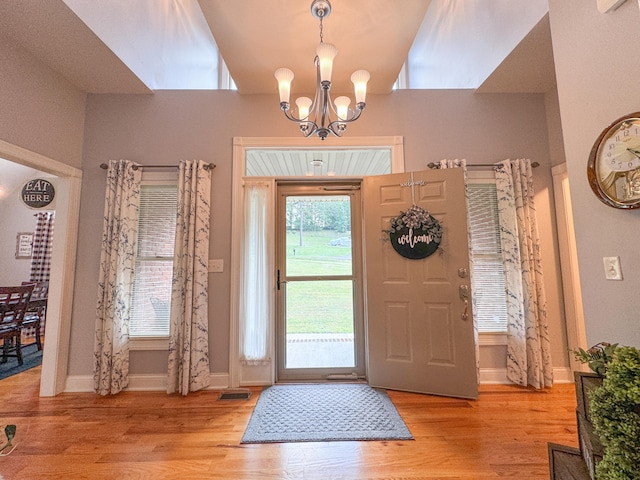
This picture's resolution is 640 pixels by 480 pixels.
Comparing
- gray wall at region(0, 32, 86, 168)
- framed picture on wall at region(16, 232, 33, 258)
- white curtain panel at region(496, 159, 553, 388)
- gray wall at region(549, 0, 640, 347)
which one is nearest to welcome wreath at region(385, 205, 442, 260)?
white curtain panel at region(496, 159, 553, 388)

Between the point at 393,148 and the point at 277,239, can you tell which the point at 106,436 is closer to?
the point at 277,239

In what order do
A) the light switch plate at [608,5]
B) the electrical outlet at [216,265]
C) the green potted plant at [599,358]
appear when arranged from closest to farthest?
the green potted plant at [599,358] → the light switch plate at [608,5] → the electrical outlet at [216,265]

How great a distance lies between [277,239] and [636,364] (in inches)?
107

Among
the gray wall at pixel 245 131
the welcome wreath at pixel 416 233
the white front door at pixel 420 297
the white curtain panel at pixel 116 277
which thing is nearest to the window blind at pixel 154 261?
the white curtain panel at pixel 116 277

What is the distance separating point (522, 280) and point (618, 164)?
5.63 ft

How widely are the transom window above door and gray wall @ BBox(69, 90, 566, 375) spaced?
20 centimetres

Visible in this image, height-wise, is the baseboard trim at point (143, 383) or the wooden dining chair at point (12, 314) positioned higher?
the wooden dining chair at point (12, 314)

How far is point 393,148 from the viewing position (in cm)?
311

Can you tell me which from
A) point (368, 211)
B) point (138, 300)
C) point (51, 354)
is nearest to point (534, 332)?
point (368, 211)

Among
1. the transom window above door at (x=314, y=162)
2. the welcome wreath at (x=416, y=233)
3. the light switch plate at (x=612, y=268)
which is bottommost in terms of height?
the light switch plate at (x=612, y=268)

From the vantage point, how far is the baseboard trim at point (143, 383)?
2791mm

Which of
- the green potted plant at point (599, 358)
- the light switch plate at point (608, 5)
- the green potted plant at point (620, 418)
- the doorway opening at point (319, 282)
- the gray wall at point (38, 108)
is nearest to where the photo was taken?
the green potted plant at point (620, 418)

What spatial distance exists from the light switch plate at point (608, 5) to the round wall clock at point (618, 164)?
59 cm

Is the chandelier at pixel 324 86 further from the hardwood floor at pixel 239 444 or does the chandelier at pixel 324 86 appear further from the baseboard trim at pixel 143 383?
the baseboard trim at pixel 143 383
